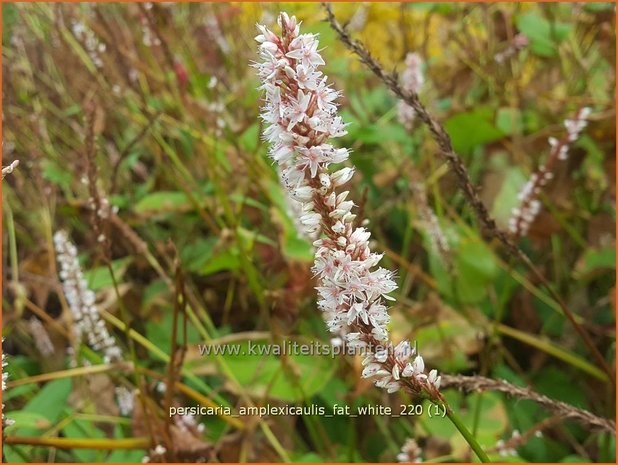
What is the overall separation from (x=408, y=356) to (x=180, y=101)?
0.81m

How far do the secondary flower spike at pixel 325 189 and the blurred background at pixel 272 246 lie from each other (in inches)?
9.8

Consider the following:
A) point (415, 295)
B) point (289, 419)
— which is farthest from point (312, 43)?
point (415, 295)

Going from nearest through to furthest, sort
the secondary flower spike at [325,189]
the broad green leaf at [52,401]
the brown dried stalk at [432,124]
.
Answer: the secondary flower spike at [325,189] → the brown dried stalk at [432,124] → the broad green leaf at [52,401]

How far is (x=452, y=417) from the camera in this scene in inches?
16.8

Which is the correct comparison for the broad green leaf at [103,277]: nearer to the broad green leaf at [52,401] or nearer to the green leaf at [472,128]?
the broad green leaf at [52,401]

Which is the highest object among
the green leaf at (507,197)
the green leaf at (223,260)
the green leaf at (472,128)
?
the green leaf at (472,128)

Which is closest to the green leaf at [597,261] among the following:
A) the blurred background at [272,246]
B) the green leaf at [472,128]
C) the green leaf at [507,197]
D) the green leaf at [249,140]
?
the blurred background at [272,246]

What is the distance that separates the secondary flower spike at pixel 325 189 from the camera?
361mm

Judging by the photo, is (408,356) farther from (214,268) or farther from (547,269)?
(547,269)

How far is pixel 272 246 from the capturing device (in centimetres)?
98

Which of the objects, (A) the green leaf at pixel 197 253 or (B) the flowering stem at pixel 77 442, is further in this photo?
(A) the green leaf at pixel 197 253

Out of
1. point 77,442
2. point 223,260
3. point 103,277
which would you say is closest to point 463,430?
point 77,442

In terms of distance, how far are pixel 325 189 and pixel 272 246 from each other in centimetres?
61

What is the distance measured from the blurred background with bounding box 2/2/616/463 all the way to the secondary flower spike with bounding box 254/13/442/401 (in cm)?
25
